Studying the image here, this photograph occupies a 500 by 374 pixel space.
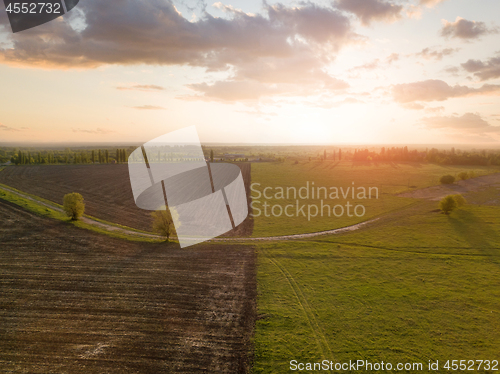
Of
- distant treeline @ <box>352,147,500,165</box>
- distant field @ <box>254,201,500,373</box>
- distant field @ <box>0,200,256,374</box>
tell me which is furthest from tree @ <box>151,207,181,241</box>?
distant treeline @ <box>352,147,500,165</box>

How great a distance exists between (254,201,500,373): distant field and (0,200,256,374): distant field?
2478mm

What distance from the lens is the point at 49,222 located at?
125 ft

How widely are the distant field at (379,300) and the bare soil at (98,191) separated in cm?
1429

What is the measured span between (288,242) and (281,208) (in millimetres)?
19251

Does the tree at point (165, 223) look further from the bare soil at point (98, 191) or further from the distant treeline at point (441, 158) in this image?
the distant treeline at point (441, 158)

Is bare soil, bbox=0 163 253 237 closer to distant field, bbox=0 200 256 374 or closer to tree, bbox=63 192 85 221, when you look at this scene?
tree, bbox=63 192 85 221

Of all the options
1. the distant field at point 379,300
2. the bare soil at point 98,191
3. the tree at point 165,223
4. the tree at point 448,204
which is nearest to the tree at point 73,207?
the bare soil at point 98,191

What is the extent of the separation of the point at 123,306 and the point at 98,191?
168 feet

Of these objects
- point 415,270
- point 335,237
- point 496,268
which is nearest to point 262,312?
point 415,270

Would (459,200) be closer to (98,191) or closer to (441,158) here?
(98,191)

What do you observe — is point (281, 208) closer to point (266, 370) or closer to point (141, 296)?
point (141, 296)

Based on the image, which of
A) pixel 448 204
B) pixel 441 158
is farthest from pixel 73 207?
pixel 441 158

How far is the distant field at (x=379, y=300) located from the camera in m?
16.6

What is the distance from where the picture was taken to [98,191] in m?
63.1
